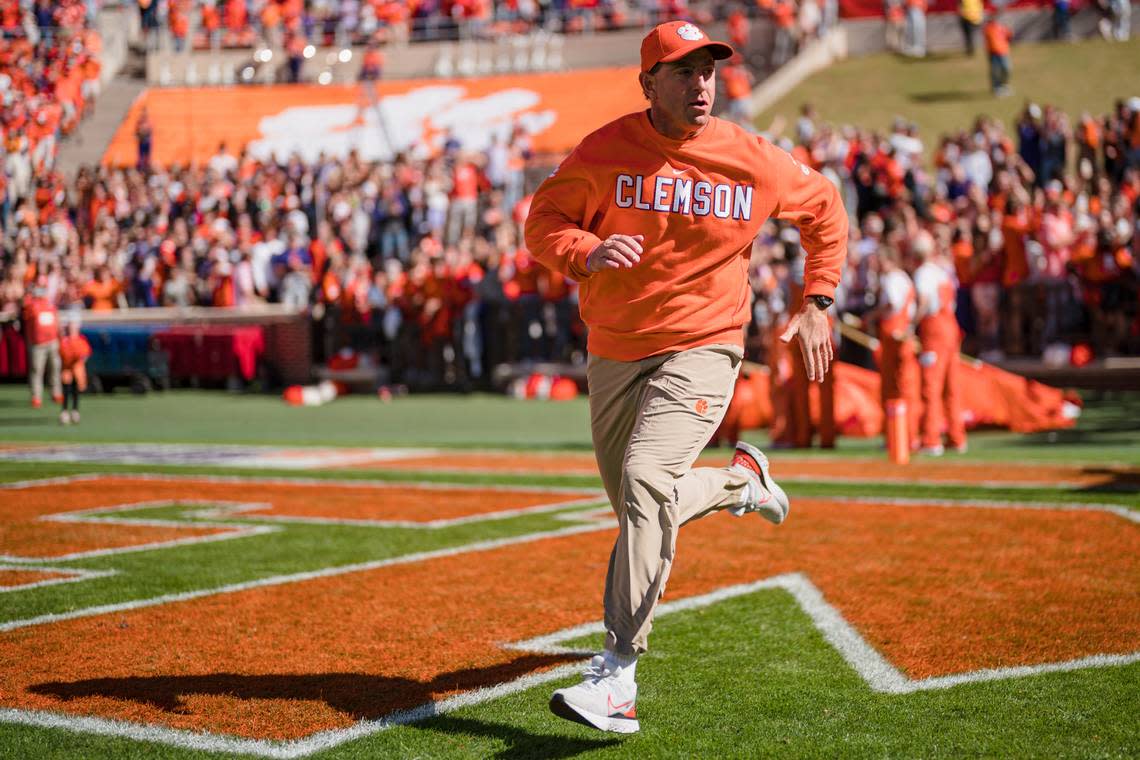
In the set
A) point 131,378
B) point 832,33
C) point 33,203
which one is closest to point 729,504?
point 131,378

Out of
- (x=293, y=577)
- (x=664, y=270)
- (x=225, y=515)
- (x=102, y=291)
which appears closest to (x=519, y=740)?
(x=664, y=270)

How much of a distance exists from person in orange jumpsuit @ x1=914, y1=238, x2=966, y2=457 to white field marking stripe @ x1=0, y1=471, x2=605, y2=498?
3.96 meters

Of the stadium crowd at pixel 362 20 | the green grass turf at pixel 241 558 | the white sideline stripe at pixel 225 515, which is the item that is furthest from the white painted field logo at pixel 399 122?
the green grass turf at pixel 241 558

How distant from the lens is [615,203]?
4.74m

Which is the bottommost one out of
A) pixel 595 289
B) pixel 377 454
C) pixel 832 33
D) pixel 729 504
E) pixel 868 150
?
pixel 377 454

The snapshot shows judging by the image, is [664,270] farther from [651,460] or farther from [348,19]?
[348,19]

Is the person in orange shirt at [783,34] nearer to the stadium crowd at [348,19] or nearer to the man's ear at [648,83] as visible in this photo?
the stadium crowd at [348,19]

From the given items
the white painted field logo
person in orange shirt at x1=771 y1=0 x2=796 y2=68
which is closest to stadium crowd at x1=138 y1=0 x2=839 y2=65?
the white painted field logo

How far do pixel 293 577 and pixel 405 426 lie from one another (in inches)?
416

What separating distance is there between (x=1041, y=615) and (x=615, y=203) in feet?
9.01

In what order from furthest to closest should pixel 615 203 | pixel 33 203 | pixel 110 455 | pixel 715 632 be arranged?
pixel 33 203 → pixel 110 455 → pixel 715 632 → pixel 615 203

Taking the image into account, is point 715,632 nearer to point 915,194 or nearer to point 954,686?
point 954,686

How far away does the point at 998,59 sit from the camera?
28.7 meters

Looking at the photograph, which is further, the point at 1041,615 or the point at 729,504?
the point at 1041,615
